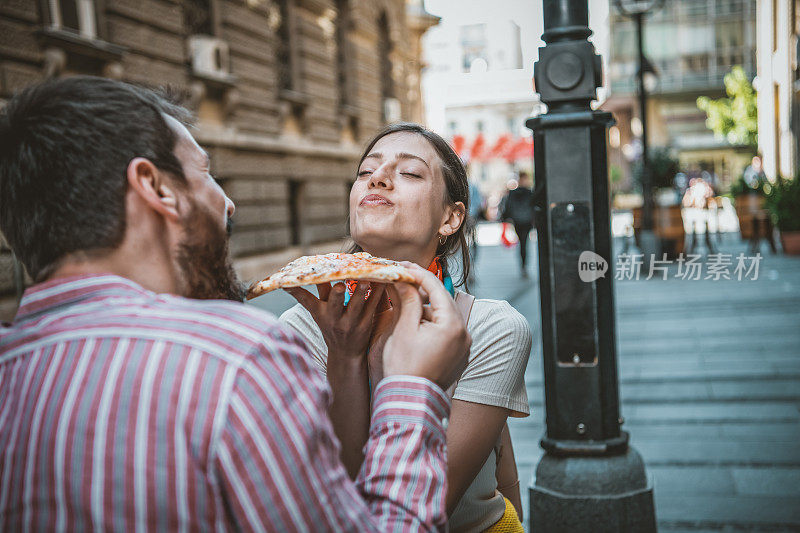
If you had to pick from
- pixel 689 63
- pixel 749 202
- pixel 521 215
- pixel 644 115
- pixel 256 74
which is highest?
pixel 689 63

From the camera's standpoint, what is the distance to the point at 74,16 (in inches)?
357

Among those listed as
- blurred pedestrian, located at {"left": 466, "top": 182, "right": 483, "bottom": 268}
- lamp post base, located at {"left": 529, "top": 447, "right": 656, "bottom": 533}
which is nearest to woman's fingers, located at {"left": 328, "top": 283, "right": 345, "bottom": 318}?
blurred pedestrian, located at {"left": 466, "top": 182, "right": 483, "bottom": 268}

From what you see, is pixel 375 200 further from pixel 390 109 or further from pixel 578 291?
pixel 390 109

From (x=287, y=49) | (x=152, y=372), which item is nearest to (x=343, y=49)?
(x=287, y=49)

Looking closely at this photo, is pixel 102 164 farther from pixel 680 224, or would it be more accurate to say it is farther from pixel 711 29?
pixel 711 29

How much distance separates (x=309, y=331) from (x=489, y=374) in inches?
19.6

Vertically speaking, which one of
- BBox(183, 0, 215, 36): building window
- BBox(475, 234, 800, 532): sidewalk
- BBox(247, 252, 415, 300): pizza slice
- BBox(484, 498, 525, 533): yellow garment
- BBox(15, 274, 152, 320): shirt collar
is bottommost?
BBox(475, 234, 800, 532): sidewalk

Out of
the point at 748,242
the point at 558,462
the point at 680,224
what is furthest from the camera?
the point at 748,242

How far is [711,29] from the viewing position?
157 ft

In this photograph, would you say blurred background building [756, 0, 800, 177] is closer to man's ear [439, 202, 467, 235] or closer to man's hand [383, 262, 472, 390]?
man's ear [439, 202, 467, 235]

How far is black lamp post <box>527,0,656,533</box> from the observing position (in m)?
3.50

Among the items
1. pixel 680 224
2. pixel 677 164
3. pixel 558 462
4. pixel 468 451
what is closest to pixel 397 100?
pixel 677 164

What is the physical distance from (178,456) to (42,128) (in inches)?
22.4

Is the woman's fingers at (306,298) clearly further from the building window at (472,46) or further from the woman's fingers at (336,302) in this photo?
the building window at (472,46)
